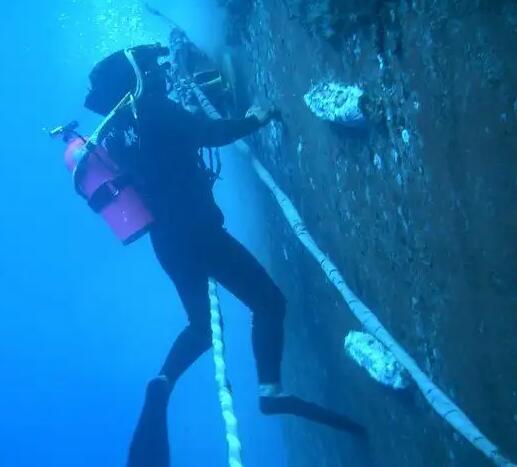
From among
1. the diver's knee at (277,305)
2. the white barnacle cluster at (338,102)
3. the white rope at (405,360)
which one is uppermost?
the white barnacle cluster at (338,102)

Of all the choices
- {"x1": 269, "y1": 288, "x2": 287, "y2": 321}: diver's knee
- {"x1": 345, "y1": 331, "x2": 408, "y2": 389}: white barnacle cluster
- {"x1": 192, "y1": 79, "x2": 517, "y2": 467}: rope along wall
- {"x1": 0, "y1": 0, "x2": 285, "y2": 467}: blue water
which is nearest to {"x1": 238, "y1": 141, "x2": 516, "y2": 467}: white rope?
{"x1": 192, "y1": 79, "x2": 517, "y2": 467}: rope along wall

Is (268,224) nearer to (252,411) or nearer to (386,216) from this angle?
(386,216)

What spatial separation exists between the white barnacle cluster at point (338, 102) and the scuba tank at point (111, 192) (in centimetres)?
132

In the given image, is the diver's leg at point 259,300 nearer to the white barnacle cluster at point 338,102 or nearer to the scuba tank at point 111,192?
the scuba tank at point 111,192

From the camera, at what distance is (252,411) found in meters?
18.6

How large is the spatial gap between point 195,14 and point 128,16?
255 inches

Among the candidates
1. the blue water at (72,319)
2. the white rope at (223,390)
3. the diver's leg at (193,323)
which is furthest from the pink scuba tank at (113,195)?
the blue water at (72,319)

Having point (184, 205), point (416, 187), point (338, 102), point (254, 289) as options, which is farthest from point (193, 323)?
point (416, 187)

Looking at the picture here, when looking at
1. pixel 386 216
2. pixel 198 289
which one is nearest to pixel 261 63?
pixel 198 289

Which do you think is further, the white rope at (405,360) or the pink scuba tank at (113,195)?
the pink scuba tank at (113,195)

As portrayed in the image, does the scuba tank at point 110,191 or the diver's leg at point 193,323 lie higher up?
the scuba tank at point 110,191

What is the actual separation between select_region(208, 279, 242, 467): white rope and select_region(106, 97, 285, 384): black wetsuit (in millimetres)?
183

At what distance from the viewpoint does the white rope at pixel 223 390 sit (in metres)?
2.44

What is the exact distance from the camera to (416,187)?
7.28 feet
